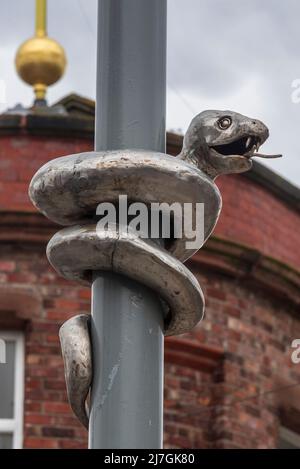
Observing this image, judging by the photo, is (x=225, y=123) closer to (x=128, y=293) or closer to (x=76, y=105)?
(x=128, y=293)

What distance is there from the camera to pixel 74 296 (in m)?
17.2

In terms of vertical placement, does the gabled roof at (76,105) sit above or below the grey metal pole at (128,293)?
above

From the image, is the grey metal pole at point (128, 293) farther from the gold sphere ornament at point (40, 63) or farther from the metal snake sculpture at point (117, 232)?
the gold sphere ornament at point (40, 63)

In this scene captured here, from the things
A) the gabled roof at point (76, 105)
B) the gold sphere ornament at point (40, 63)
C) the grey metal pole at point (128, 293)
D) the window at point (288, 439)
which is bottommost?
the grey metal pole at point (128, 293)

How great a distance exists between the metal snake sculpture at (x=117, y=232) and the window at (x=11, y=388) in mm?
12925

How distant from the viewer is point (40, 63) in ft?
68.0

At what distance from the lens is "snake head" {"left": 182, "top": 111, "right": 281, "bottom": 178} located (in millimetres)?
4062

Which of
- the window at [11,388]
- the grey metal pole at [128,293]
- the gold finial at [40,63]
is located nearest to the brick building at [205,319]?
the window at [11,388]

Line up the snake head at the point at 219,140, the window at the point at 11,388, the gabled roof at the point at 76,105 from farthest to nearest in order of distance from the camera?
the gabled roof at the point at 76,105 < the window at the point at 11,388 < the snake head at the point at 219,140


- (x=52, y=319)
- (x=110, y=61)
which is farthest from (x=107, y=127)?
(x=52, y=319)

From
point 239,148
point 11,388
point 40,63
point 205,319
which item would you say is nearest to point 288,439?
point 205,319

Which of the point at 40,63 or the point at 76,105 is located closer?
the point at 76,105

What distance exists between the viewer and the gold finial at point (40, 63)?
67.7 ft

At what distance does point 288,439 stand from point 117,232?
1498 cm
